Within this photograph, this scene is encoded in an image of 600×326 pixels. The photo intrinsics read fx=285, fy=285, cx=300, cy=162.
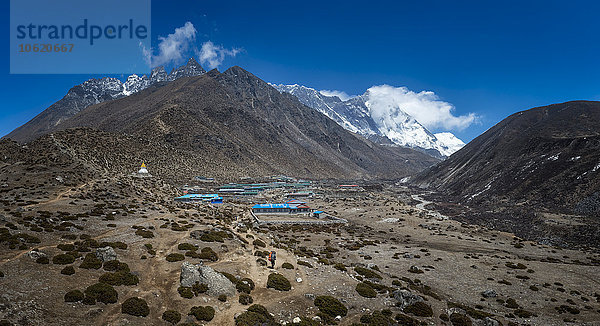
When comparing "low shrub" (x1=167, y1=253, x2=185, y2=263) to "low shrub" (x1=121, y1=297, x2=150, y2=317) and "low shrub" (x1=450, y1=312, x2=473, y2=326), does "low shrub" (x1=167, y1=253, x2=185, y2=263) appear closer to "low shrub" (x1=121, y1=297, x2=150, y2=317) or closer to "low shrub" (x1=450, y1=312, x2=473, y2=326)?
"low shrub" (x1=121, y1=297, x2=150, y2=317)

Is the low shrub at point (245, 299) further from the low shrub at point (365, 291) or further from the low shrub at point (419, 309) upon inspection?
the low shrub at point (419, 309)

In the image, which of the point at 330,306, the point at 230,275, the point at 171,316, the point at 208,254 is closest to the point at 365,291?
the point at 330,306

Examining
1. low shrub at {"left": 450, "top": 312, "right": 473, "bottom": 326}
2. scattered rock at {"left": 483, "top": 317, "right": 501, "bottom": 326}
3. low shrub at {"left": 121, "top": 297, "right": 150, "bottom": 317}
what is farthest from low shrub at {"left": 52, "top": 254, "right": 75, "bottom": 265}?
scattered rock at {"left": 483, "top": 317, "right": 501, "bottom": 326}

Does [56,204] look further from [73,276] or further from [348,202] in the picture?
[348,202]

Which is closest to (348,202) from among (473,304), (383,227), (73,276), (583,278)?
(383,227)

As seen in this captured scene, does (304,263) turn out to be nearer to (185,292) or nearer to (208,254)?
(208,254)
